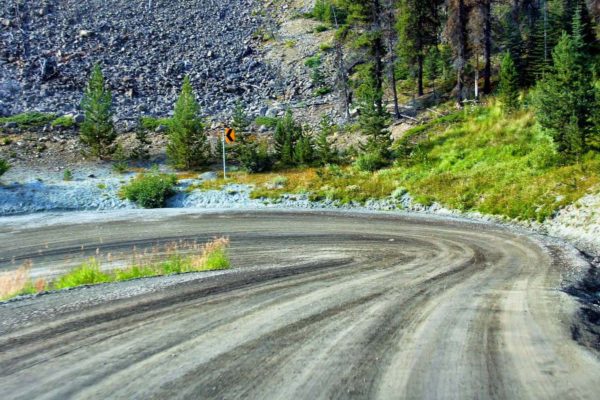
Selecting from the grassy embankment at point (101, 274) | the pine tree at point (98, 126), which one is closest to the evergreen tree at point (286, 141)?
the pine tree at point (98, 126)

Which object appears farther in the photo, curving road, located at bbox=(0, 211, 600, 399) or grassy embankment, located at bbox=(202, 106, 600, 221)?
grassy embankment, located at bbox=(202, 106, 600, 221)

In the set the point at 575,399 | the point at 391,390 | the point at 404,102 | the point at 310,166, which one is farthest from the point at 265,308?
the point at 404,102

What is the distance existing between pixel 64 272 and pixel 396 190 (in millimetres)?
15305

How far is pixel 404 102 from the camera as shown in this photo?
132 feet

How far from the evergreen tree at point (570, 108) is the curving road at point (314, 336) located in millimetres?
9182

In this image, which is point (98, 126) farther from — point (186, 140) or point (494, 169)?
point (494, 169)

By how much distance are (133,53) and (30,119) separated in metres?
17.3

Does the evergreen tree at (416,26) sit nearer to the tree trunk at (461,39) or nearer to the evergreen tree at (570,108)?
the tree trunk at (461,39)

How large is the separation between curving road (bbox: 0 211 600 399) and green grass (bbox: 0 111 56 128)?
3571 centimetres

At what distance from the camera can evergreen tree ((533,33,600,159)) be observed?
1772 cm

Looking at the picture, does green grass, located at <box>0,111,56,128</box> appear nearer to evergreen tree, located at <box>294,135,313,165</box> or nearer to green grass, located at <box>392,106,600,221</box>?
evergreen tree, located at <box>294,135,313,165</box>

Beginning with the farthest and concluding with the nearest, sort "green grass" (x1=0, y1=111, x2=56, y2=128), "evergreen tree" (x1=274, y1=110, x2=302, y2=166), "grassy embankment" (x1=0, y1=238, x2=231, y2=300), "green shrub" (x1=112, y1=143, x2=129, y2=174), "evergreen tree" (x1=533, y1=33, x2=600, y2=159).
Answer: "green grass" (x1=0, y1=111, x2=56, y2=128), "green shrub" (x1=112, y1=143, x2=129, y2=174), "evergreen tree" (x1=274, y1=110, x2=302, y2=166), "evergreen tree" (x1=533, y1=33, x2=600, y2=159), "grassy embankment" (x1=0, y1=238, x2=231, y2=300)

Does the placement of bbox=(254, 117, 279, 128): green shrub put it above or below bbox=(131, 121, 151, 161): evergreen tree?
above

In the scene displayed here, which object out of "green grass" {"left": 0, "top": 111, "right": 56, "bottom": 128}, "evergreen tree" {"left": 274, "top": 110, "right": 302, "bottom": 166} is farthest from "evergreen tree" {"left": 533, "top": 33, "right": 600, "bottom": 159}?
"green grass" {"left": 0, "top": 111, "right": 56, "bottom": 128}
